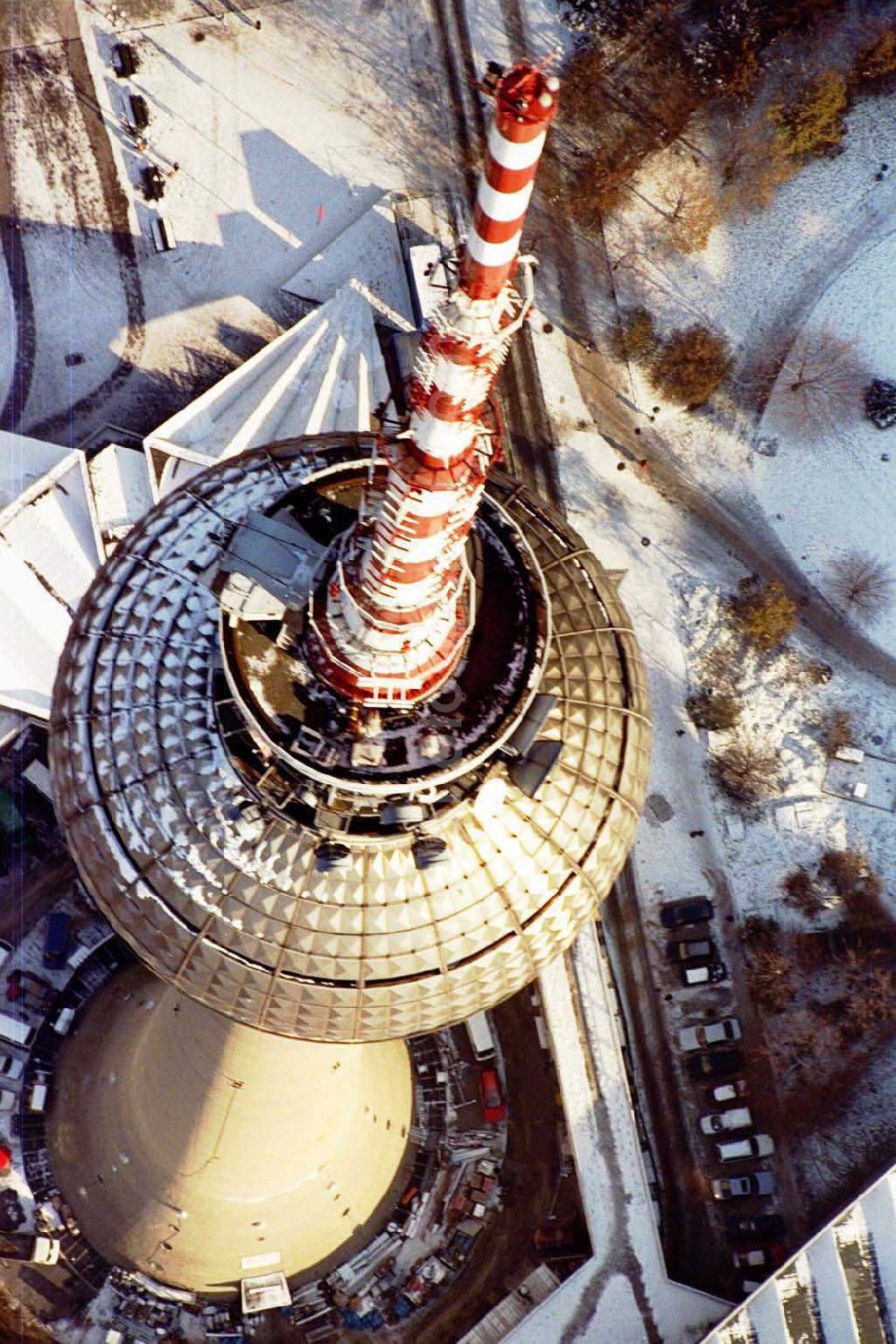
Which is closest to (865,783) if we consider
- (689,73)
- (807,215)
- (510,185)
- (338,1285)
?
(807,215)

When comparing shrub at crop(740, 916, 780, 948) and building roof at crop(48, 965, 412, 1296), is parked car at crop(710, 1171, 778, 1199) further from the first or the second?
building roof at crop(48, 965, 412, 1296)

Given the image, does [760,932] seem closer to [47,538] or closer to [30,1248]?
[30,1248]

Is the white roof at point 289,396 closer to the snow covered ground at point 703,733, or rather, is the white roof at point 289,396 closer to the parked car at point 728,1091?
the snow covered ground at point 703,733

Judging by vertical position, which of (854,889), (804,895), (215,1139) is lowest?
(215,1139)

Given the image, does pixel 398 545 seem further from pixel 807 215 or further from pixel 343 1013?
pixel 807 215

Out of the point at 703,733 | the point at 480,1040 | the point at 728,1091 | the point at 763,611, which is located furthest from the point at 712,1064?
the point at 763,611

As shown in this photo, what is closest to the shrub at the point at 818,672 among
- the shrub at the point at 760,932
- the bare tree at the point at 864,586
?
the bare tree at the point at 864,586
